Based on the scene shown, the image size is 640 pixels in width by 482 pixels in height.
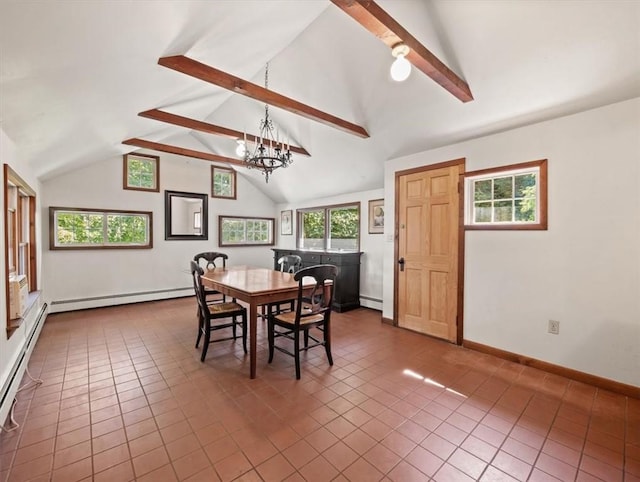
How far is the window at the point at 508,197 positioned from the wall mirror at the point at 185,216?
5072 mm

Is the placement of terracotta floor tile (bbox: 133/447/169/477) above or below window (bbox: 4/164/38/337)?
below

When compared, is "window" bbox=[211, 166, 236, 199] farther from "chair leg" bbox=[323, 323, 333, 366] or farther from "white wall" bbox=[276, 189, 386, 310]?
"chair leg" bbox=[323, 323, 333, 366]

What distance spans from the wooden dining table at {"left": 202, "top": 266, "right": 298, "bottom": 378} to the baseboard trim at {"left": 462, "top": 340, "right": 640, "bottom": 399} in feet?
7.30

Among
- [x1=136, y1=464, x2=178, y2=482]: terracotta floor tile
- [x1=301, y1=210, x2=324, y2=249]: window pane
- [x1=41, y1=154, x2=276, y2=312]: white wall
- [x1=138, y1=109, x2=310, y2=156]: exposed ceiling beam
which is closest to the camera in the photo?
[x1=136, y1=464, x2=178, y2=482]: terracotta floor tile

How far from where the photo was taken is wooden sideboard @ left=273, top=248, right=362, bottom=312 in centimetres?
489

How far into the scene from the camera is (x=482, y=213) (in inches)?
131

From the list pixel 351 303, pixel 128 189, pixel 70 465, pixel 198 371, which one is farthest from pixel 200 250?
pixel 70 465

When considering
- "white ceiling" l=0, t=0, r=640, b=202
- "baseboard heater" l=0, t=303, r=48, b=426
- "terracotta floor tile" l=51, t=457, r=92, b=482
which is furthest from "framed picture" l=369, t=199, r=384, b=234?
"baseboard heater" l=0, t=303, r=48, b=426

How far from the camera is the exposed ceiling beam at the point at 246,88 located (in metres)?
2.29

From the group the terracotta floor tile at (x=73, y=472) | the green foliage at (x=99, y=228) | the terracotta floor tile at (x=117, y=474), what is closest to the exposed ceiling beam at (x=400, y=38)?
the terracotta floor tile at (x=117, y=474)

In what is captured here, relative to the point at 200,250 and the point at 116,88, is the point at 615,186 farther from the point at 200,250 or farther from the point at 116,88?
the point at 200,250

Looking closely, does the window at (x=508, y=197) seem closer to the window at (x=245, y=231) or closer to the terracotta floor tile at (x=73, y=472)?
the terracotta floor tile at (x=73, y=472)

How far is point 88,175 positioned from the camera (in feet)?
16.1

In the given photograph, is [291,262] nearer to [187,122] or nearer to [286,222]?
[187,122]
